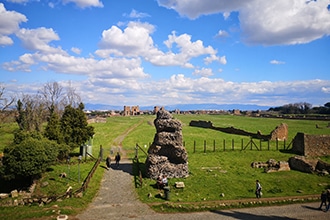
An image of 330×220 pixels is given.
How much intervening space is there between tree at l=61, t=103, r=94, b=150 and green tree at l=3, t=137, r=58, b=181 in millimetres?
9260

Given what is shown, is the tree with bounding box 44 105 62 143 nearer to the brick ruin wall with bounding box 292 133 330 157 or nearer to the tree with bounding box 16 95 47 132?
the tree with bounding box 16 95 47 132

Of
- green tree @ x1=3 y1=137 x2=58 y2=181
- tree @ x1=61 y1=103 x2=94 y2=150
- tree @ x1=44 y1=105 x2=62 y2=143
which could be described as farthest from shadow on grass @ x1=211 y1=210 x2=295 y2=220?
tree @ x1=61 y1=103 x2=94 y2=150

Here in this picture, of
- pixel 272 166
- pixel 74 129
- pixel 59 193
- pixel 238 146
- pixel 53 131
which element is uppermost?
pixel 74 129

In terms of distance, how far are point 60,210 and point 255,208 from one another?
551 inches

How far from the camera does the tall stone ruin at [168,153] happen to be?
25312mm

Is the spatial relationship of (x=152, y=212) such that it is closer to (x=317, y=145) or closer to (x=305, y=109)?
(x=317, y=145)

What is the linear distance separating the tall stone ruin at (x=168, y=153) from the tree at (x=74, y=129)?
12.8 m

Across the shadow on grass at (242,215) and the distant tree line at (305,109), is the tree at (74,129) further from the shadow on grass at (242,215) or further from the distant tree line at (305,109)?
Answer: the distant tree line at (305,109)

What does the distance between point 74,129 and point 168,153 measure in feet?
49.4

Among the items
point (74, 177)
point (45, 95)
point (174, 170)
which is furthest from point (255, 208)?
point (45, 95)

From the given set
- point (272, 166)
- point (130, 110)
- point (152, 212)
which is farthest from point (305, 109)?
point (152, 212)

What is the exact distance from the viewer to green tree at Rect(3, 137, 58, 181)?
22.7m

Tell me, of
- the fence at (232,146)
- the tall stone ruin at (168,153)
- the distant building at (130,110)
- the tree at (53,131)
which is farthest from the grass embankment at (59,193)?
the distant building at (130,110)

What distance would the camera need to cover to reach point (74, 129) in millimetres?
34438
